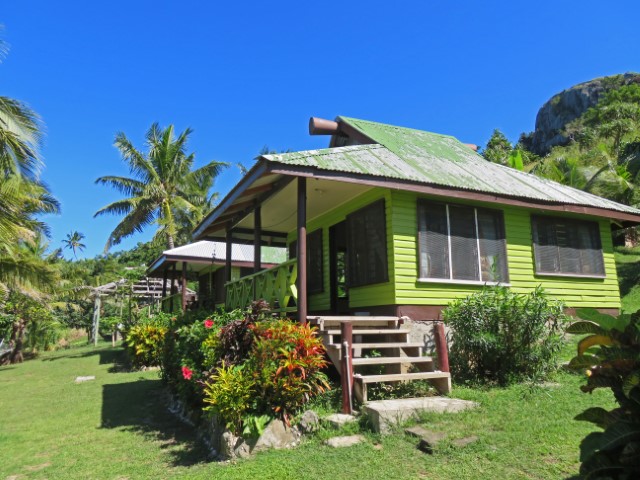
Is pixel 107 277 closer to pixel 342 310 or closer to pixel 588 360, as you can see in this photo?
pixel 342 310

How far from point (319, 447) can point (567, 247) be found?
804 centimetres

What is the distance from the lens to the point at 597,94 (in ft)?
248

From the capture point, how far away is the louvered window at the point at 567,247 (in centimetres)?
1029

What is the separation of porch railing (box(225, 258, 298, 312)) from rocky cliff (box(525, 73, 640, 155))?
7111 centimetres

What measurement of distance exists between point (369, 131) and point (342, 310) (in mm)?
4365

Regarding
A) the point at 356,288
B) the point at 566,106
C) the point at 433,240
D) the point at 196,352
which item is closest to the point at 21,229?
the point at 196,352

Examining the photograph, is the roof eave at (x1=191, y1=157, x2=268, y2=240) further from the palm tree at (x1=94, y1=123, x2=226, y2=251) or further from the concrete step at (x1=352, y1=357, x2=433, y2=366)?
the palm tree at (x1=94, y1=123, x2=226, y2=251)

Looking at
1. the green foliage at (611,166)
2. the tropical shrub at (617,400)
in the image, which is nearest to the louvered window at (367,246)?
the tropical shrub at (617,400)

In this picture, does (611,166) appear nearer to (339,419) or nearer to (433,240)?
(433,240)

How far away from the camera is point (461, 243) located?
30.3 ft

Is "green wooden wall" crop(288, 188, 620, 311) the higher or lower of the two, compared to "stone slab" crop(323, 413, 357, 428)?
higher

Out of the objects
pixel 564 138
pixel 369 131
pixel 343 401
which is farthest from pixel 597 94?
pixel 343 401

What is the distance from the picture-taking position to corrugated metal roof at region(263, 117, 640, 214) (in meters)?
8.17

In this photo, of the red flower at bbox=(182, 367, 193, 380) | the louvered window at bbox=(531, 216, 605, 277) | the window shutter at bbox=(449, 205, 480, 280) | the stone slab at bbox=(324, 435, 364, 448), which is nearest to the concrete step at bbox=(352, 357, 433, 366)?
the stone slab at bbox=(324, 435, 364, 448)
